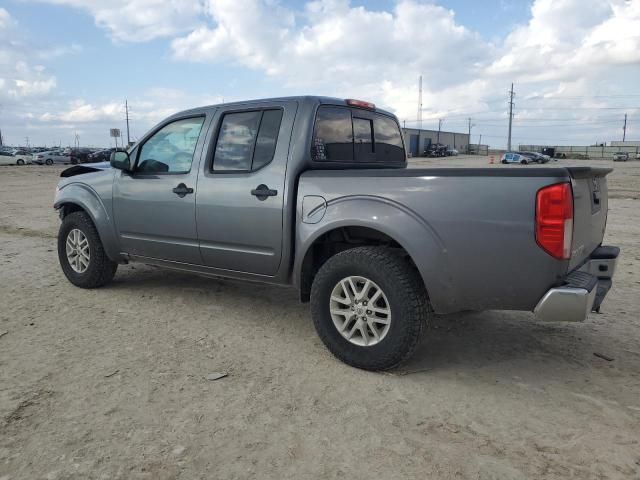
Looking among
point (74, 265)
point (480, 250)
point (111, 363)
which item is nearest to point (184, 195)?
point (111, 363)

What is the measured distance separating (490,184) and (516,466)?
1.49 meters

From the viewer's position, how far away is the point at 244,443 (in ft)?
8.57

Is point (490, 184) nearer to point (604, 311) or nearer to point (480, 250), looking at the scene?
point (480, 250)

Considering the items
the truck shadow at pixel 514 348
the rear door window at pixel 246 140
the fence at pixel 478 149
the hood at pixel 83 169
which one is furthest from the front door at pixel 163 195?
the fence at pixel 478 149

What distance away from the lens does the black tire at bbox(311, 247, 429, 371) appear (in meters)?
3.23

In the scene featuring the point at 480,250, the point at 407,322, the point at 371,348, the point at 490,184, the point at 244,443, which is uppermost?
the point at 490,184

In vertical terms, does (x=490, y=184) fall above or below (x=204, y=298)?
above

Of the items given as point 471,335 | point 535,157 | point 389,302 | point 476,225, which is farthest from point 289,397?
point 535,157

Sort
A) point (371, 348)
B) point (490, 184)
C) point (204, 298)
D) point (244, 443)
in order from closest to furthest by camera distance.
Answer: point (244, 443)
point (490, 184)
point (371, 348)
point (204, 298)

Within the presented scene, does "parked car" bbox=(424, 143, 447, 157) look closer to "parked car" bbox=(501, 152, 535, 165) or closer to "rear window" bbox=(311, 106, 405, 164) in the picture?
"parked car" bbox=(501, 152, 535, 165)

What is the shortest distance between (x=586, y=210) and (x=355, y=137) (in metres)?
1.96

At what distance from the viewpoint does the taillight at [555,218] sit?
276 centimetres

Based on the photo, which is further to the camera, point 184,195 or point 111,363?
point 184,195

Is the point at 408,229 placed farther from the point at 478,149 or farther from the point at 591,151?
the point at 478,149
